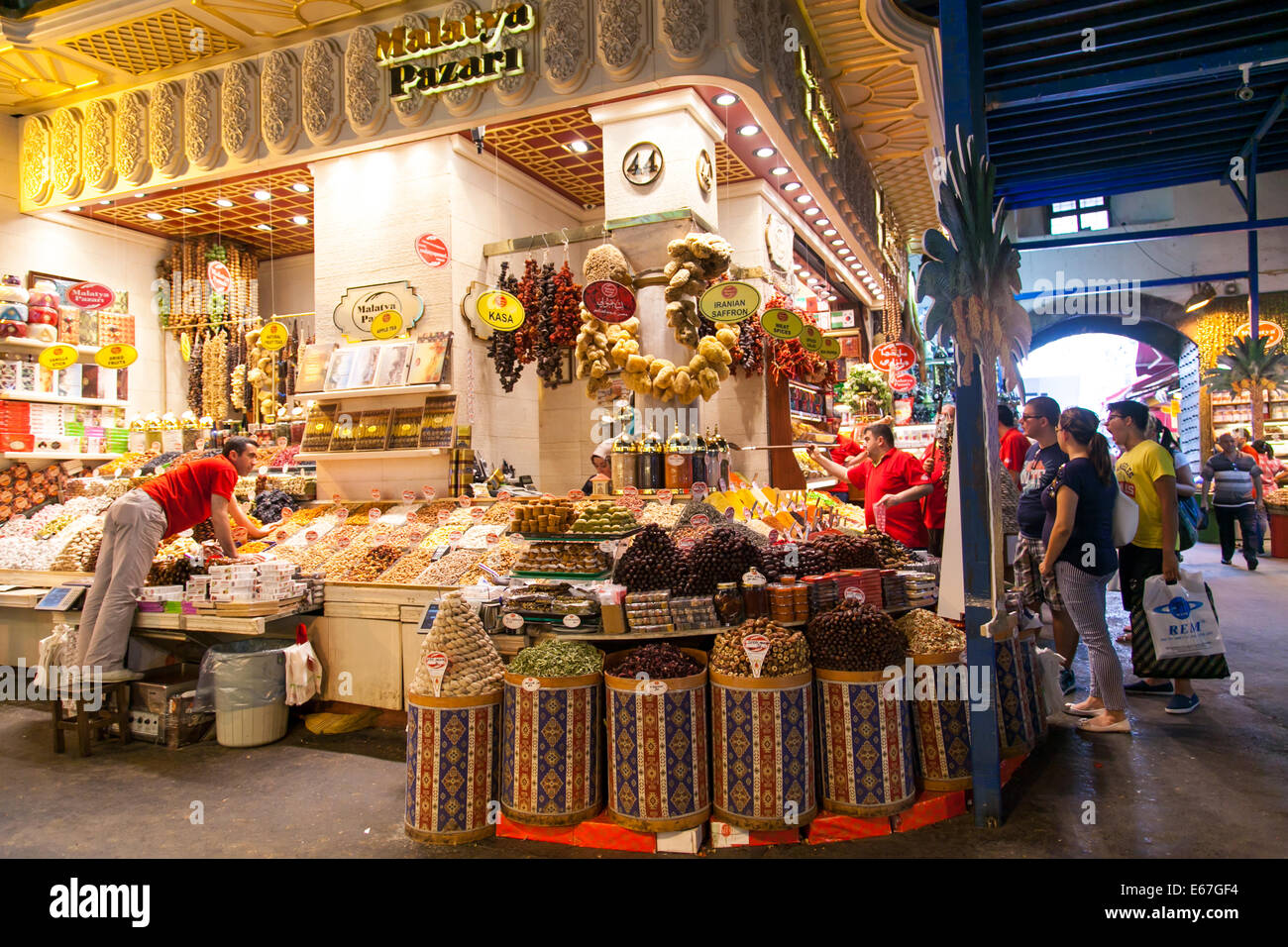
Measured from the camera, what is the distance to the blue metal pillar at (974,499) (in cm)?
320

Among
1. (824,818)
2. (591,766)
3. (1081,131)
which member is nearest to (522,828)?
(591,766)

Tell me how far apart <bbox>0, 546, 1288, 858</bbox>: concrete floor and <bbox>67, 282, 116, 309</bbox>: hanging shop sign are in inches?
196

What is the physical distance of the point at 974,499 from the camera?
3.27m

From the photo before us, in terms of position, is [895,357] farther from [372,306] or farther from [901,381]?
[372,306]

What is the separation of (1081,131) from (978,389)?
5770 mm

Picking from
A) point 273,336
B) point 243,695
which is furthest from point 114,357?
point 243,695

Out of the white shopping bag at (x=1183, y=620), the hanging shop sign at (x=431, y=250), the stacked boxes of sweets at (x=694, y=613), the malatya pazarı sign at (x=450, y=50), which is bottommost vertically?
the white shopping bag at (x=1183, y=620)

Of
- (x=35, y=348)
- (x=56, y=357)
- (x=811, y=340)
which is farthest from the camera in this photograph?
(x=35, y=348)

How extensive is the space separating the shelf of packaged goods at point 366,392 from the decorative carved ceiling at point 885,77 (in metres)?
4.74

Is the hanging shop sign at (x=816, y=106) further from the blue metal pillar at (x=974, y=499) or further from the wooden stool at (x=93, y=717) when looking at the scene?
the wooden stool at (x=93, y=717)

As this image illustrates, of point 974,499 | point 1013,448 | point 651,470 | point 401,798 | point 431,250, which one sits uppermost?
point 431,250

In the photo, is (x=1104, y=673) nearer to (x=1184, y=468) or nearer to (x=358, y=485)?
(x=1184, y=468)

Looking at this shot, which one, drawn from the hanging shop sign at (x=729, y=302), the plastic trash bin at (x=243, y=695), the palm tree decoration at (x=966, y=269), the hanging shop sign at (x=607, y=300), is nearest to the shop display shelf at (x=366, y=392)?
the hanging shop sign at (x=607, y=300)

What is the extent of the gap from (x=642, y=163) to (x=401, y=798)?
5178 mm
